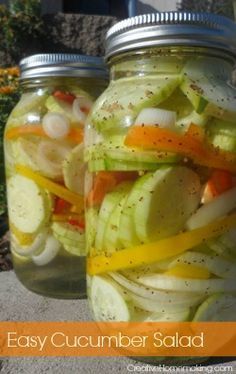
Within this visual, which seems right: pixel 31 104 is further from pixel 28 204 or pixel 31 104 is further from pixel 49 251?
pixel 49 251

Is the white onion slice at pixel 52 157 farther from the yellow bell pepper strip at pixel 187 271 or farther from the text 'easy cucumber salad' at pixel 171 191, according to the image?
the yellow bell pepper strip at pixel 187 271

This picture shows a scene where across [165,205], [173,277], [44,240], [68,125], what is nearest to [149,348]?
[173,277]

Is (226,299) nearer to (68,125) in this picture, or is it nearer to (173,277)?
(173,277)

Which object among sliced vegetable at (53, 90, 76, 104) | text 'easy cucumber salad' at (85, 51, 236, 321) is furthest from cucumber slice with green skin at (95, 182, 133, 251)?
sliced vegetable at (53, 90, 76, 104)

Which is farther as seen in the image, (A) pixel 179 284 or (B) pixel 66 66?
(B) pixel 66 66

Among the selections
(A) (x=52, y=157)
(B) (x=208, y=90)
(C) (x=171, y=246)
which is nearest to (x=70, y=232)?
(A) (x=52, y=157)

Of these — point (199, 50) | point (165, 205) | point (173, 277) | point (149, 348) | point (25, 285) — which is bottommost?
point (25, 285)
